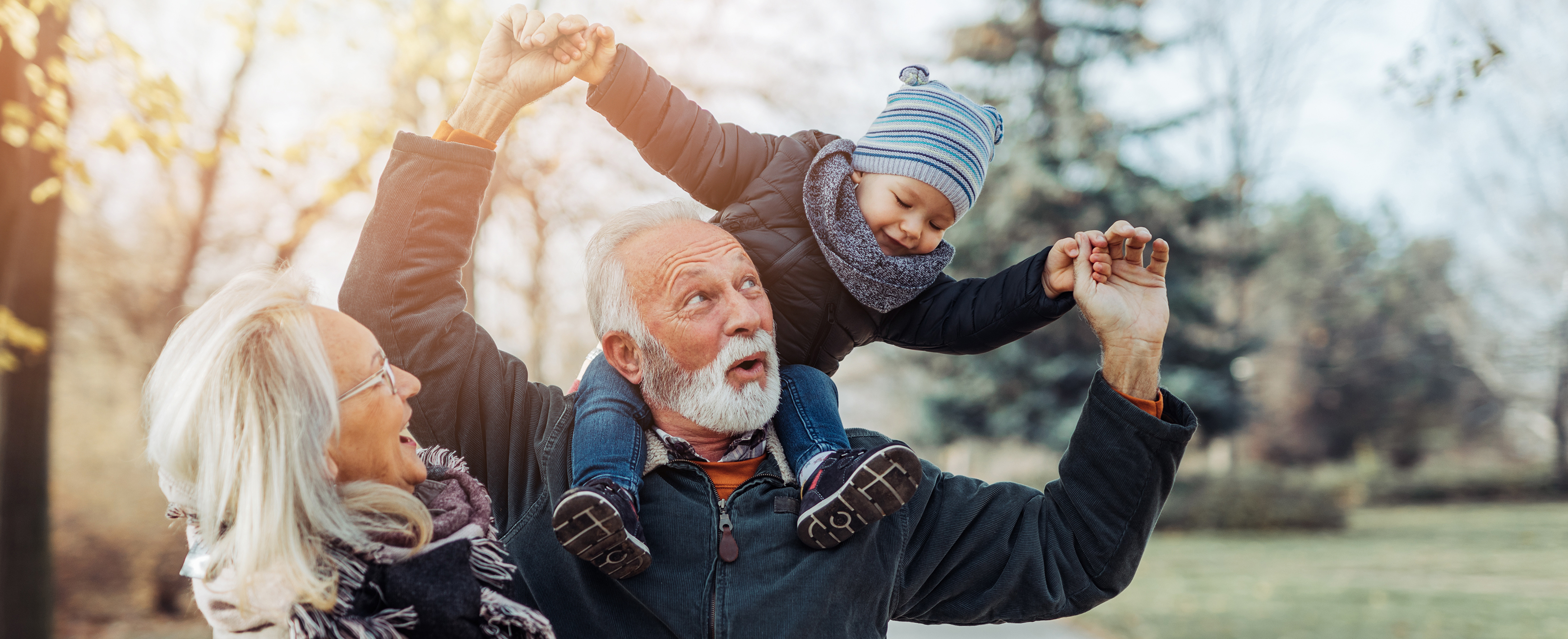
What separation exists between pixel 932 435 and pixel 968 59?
232 inches

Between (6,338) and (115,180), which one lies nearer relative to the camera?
(6,338)

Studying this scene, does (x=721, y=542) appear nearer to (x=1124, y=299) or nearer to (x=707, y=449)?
(x=707, y=449)

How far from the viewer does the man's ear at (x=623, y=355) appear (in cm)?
237

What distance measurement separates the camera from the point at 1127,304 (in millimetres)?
2105

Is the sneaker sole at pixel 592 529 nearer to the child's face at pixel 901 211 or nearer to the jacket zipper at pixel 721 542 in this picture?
the jacket zipper at pixel 721 542

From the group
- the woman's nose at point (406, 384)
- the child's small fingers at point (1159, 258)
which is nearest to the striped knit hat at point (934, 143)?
the child's small fingers at point (1159, 258)

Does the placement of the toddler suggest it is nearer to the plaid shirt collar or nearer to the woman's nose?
the plaid shirt collar

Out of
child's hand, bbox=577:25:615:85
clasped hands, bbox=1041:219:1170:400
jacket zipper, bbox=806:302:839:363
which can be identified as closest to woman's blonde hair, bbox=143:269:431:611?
child's hand, bbox=577:25:615:85

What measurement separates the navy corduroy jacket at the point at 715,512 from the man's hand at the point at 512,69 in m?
0.12

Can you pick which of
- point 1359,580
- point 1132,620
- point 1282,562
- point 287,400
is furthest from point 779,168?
point 1282,562

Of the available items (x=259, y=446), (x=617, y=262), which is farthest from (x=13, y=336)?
(x=259, y=446)

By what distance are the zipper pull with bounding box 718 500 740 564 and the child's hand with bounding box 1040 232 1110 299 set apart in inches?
35.6

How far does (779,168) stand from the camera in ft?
8.41

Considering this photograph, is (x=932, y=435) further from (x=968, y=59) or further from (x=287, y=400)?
(x=287, y=400)
